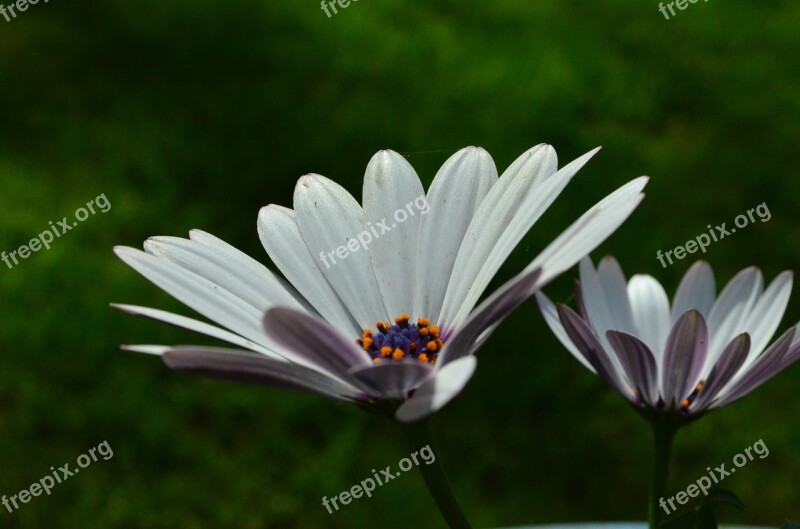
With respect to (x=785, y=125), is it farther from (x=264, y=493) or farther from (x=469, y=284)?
(x=469, y=284)

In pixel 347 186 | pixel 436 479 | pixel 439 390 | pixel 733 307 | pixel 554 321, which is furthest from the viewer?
pixel 347 186

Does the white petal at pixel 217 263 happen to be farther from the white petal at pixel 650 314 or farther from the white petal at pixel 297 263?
the white petal at pixel 650 314

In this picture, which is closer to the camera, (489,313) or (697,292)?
(489,313)

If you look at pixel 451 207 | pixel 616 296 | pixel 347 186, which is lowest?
pixel 616 296

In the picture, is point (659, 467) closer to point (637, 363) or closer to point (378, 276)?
point (637, 363)

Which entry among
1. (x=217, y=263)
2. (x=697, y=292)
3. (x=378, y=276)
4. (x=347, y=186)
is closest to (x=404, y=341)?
(x=378, y=276)

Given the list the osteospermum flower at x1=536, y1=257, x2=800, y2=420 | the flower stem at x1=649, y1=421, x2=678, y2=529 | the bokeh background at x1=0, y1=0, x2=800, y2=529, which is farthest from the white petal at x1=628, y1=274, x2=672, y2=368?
the bokeh background at x1=0, y1=0, x2=800, y2=529

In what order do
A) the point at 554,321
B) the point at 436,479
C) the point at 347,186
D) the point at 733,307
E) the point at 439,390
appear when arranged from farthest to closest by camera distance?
the point at 347,186 → the point at 733,307 → the point at 554,321 → the point at 436,479 → the point at 439,390
